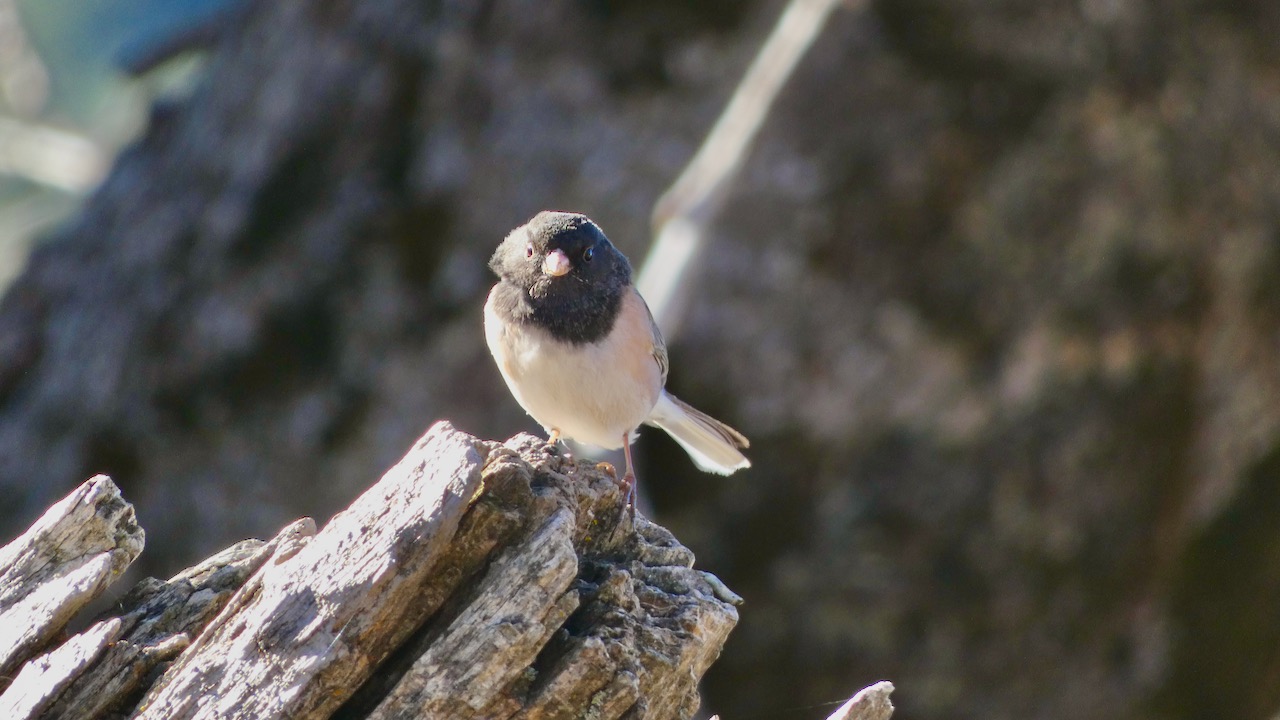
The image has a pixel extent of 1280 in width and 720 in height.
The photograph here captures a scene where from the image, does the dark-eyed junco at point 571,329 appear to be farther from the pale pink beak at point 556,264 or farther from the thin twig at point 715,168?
the thin twig at point 715,168

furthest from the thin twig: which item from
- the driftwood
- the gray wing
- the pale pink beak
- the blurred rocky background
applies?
the driftwood

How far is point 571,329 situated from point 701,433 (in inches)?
28.8

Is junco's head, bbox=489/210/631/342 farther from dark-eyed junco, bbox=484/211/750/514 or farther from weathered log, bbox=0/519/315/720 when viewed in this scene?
weathered log, bbox=0/519/315/720

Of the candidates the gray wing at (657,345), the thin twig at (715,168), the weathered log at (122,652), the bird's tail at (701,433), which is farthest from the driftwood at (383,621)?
the thin twig at (715,168)

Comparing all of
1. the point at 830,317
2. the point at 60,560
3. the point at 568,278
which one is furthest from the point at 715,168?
the point at 60,560

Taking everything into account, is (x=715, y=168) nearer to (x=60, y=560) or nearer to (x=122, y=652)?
(x=60, y=560)

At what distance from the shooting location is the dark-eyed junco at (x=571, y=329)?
2668mm

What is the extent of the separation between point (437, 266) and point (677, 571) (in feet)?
15.6

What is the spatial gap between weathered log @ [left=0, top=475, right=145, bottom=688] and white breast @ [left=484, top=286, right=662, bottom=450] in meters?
0.93

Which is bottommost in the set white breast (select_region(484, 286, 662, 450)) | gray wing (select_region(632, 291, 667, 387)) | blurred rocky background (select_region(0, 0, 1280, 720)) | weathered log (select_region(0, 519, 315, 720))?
weathered log (select_region(0, 519, 315, 720))

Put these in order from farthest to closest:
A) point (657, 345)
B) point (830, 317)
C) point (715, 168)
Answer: point (830, 317)
point (715, 168)
point (657, 345)

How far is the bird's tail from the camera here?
3.21 metres

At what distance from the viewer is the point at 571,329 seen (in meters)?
2.68

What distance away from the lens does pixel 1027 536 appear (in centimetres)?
595
